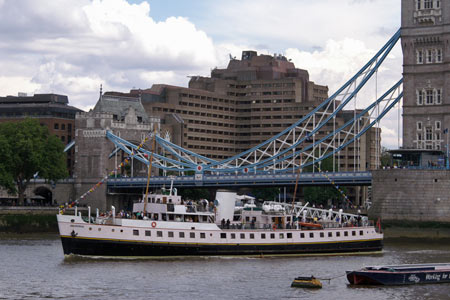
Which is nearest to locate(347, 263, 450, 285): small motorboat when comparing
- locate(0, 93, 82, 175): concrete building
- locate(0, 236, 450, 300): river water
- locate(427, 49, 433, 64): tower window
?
locate(0, 236, 450, 300): river water

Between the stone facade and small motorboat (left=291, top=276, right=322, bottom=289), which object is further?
the stone facade

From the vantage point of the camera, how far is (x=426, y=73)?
103m

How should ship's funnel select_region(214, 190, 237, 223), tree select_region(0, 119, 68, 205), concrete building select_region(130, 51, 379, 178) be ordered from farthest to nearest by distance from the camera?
concrete building select_region(130, 51, 379, 178) < tree select_region(0, 119, 68, 205) < ship's funnel select_region(214, 190, 237, 223)

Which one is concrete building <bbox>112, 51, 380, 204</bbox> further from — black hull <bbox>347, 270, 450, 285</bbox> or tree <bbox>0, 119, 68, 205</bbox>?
black hull <bbox>347, 270, 450, 285</bbox>

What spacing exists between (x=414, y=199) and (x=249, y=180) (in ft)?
72.1

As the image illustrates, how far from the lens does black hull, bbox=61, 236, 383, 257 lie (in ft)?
231

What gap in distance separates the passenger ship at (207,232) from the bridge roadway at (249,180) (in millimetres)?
21202

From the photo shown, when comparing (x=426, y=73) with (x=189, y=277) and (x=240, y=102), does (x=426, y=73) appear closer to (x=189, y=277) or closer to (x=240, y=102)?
(x=189, y=277)

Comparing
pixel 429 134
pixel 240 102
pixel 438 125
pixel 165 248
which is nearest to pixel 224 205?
pixel 165 248

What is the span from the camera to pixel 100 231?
70.2m

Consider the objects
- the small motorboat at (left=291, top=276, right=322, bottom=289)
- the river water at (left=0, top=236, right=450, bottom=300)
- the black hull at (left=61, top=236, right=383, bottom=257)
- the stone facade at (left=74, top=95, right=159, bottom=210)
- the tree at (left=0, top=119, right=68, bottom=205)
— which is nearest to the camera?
the river water at (left=0, top=236, right=450, bottom=300)

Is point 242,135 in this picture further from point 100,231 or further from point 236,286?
point 236,286

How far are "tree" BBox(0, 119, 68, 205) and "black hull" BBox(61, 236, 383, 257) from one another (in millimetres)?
46188

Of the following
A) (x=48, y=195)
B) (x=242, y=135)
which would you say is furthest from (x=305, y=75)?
(x=48, y=195)
